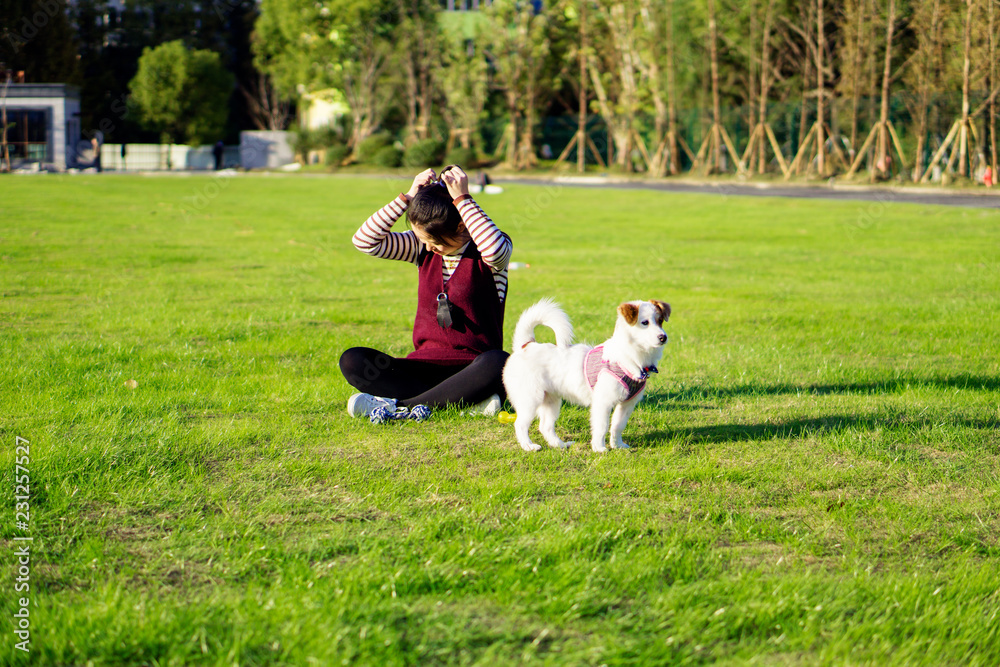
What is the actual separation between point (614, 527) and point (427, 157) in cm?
4318

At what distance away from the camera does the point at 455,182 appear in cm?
463

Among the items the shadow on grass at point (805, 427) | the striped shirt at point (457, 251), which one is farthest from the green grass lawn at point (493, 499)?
the striped shirt at point (457, 251)

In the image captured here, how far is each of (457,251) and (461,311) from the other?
32 cm

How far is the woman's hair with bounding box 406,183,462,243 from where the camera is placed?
4.70 m

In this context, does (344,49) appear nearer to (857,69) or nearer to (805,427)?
(857,69)

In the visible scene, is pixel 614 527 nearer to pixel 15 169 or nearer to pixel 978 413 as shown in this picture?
pixel 978 413

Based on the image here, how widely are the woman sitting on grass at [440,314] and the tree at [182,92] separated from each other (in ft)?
172

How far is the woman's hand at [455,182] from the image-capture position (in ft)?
15.2

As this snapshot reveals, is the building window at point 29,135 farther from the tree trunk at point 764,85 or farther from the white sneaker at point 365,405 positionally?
the white sneaker at point 365,405

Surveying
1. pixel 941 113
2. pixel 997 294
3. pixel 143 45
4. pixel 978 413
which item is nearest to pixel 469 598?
pixel 978 413

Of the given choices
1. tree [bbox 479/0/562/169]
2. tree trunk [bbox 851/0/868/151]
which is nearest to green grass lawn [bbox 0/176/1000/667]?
tree trunk [bbox 851/0/868/151]

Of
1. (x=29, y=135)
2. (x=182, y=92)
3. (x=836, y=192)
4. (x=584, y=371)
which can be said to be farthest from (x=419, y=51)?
(x=584, y=371)

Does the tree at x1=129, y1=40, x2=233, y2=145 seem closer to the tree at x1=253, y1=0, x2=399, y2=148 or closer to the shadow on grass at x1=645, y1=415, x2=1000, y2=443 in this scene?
the tree at x1=253, y1=0, x2=399, y2=148

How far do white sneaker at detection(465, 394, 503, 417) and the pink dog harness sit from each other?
74 cm
